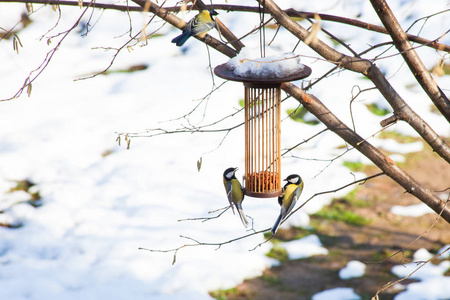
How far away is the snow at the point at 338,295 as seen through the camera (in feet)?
17.7

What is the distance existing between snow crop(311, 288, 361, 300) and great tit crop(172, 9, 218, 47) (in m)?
3.02

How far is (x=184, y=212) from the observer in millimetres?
6914

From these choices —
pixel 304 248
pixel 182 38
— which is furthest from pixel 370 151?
pixel 304 248

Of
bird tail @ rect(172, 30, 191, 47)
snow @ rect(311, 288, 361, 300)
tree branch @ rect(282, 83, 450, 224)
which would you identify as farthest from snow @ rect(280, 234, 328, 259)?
bird tail @ rect(172, 30, 191, 47)

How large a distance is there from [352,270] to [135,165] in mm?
3526

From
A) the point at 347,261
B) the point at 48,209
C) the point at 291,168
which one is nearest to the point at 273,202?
the point at 291,168

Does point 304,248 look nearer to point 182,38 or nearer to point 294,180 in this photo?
point 294,180

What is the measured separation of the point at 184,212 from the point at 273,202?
1144 mm

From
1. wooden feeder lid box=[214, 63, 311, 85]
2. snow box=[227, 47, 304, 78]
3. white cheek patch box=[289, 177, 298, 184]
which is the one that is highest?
snow box=[227, 47, 304, 78]

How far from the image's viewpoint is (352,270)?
577 cm

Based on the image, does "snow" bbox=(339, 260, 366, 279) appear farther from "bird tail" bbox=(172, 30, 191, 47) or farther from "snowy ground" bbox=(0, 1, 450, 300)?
"bird tail" bbox=(172, 30, 191, 47)

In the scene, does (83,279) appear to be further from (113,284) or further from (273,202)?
(273,202)

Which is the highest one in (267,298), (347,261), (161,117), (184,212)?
(161,117)

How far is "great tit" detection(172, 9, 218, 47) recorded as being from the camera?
361cm
